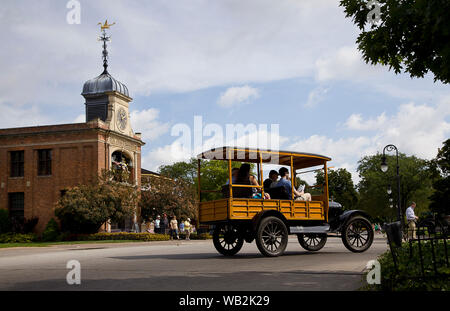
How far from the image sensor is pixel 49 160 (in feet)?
138

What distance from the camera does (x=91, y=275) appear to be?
9016 millimetres

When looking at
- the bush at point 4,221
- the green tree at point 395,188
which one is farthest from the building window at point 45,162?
the green tree at point 395,188

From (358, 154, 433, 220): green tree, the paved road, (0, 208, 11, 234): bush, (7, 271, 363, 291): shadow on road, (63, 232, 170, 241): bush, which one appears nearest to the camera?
(7, 271, 363, 291): shadow on road

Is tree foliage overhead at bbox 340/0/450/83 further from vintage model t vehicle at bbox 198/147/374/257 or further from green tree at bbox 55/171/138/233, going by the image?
green tree at bbox 55/171/138/233

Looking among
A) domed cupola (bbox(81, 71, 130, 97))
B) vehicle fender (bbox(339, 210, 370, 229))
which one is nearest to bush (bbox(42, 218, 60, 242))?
domed cupola (bbox(81, 71, 130, 97))

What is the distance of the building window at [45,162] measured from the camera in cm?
4203

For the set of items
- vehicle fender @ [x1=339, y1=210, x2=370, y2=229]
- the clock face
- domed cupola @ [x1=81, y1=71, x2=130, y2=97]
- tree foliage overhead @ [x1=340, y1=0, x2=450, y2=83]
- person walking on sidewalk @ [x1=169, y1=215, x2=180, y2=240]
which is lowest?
person walking on sidewalk @ [x1=169, y1=215, x2=180, y2=240]

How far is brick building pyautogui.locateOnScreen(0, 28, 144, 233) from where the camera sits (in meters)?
40.9

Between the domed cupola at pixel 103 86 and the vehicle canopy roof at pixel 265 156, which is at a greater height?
the domed cupola at pixel 103 86

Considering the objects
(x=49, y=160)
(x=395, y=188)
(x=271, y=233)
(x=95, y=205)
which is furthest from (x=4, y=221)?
(x=395, y=188)

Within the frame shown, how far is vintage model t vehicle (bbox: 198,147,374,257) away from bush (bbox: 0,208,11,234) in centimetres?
3197

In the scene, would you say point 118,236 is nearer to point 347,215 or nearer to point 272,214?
Result: point 347,215

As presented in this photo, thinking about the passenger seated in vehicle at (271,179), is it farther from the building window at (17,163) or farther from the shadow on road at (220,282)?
the building window at (17,163)
